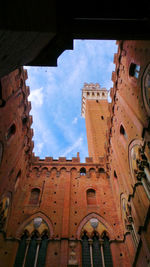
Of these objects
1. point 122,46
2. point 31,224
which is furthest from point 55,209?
point 122,46

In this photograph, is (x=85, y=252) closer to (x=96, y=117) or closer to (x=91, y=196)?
(x=91, y=196)

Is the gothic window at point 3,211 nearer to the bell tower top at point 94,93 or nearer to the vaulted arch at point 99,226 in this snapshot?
the vaulted arch at point 99,226

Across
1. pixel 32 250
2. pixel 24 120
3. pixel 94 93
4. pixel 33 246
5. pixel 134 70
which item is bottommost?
pixel 32 250

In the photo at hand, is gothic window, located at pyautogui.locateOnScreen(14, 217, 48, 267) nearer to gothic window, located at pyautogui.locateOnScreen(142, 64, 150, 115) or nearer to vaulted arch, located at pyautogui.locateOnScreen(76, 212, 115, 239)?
vaulted arch, located at pyautogui.locateOnScreen(76, 212, 115, 239)

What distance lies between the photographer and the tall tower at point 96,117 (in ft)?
72.7

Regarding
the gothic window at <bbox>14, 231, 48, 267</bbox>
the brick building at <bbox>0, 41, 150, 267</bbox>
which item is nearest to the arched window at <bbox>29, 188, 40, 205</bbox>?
the brick building at <bbox>0, 41, 150, 267</bbox>

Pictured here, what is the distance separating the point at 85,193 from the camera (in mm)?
14008

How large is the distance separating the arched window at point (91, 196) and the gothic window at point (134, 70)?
8.75 metres

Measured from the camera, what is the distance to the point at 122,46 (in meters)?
10.8

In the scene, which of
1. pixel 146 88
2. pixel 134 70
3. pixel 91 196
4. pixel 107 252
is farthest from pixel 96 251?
pixel 134 70

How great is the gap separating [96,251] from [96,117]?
19.9 meters

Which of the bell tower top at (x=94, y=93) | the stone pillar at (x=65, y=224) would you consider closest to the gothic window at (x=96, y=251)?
the stone pillar at (x=65, y=224)

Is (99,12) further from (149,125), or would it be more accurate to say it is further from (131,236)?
(131,236)

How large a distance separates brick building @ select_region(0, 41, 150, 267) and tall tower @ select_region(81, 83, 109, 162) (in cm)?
674
